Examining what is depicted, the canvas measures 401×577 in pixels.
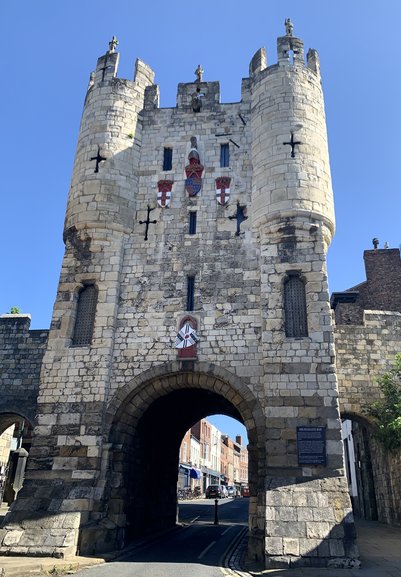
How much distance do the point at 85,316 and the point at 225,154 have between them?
6.31 m

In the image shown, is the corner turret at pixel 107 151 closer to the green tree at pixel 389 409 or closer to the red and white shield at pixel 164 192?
the red and white shield at pixel 164 192

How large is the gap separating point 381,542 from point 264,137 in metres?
11.0

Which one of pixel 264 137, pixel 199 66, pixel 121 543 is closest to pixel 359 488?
pixel 121 543

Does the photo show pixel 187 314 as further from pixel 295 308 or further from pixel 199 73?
pixel 199 73

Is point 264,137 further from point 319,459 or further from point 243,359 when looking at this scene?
point 319,459

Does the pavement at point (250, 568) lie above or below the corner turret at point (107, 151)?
below

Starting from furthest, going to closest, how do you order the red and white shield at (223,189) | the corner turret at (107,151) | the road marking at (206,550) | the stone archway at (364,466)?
the stone archway at (364,466) → the red and white shield at (223,189) → the corner turret at (107,151) → the road marking at (206,550)

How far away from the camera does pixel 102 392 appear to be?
1115 centimetres

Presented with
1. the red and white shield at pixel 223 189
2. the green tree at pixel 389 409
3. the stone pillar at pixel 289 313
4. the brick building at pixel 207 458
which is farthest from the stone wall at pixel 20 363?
the brick building at pixel 207 458

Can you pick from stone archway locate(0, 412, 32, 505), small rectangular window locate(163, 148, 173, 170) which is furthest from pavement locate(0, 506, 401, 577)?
small rectangular window locate(163, 148, 173, 170)

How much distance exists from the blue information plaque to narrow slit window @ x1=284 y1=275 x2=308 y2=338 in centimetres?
220

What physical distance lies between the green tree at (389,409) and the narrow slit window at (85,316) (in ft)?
27.5

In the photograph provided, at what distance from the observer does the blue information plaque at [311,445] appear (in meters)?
9.69

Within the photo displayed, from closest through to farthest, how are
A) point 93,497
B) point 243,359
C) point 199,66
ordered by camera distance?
point 93,497
point 243,359
point 199,66
